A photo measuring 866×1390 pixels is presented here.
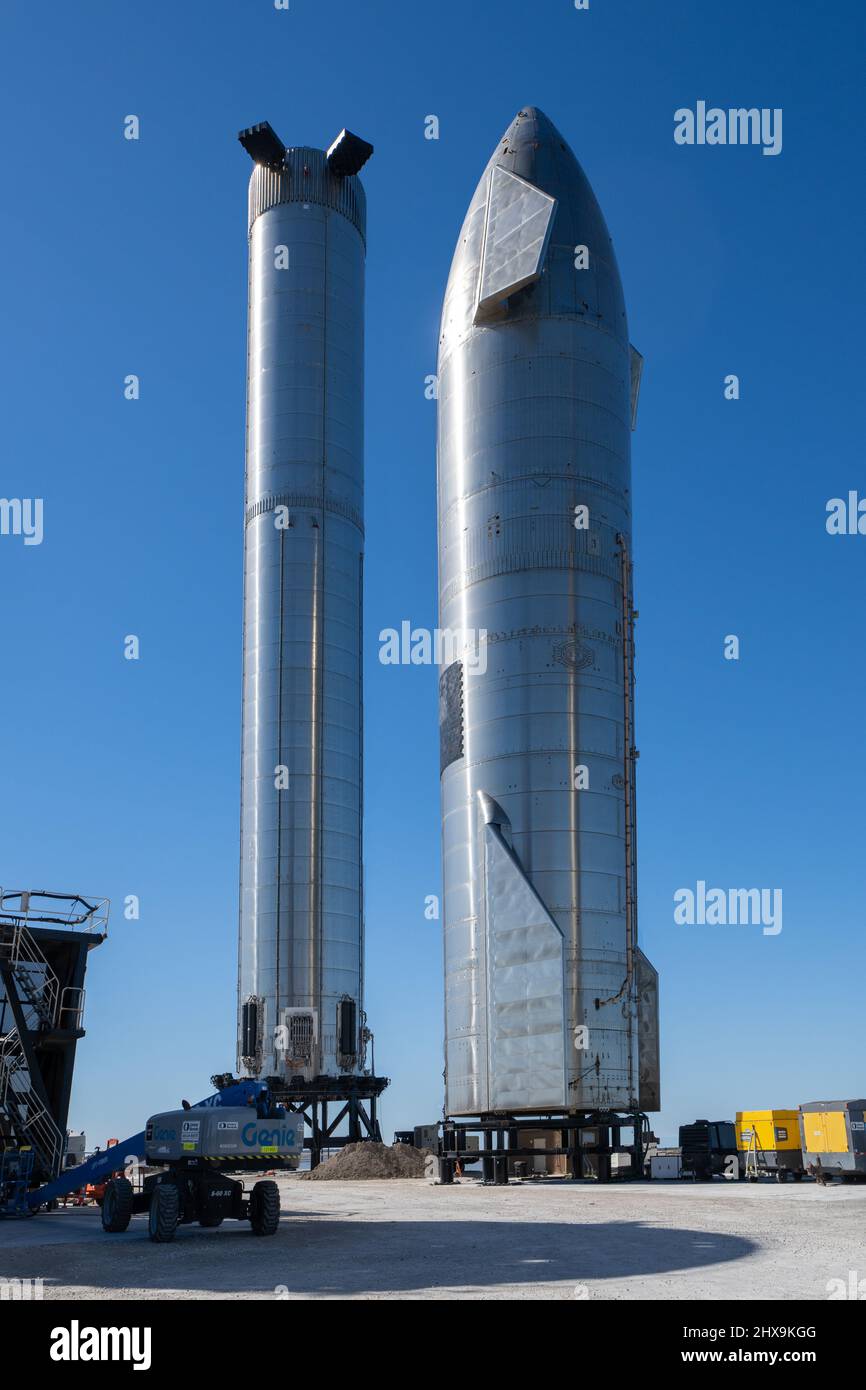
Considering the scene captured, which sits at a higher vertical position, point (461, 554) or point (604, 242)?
point (604, 242)

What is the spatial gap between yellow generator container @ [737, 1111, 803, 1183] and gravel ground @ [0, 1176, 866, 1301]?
900 centimetres

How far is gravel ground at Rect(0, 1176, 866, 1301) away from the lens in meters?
14.8

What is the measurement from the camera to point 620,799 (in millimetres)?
38719

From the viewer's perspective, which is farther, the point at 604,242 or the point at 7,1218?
the point at 604,242

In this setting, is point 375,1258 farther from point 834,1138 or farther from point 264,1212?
point 834,1138

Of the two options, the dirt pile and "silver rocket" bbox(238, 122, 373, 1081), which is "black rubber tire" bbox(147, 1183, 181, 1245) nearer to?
the dirt pile

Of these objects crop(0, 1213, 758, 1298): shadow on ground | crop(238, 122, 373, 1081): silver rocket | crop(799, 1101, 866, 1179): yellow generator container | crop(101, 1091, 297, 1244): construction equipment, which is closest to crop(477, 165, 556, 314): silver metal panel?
crop(238, 122, 373, 1081): silver rocket

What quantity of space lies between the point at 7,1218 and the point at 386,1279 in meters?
13.6

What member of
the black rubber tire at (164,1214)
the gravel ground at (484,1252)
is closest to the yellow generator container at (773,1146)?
the gravel ground at (484,1252)

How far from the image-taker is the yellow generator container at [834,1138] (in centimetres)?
3381
